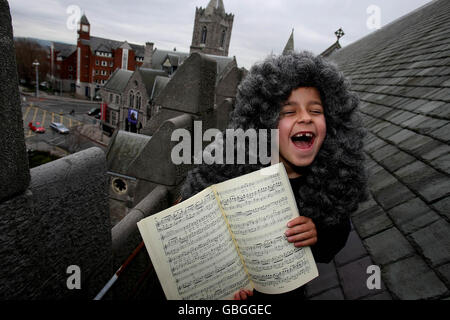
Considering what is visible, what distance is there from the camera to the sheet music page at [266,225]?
1.33 metres

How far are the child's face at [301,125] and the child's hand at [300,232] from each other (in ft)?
1.29

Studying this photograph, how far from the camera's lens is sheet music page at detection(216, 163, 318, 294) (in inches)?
52.2

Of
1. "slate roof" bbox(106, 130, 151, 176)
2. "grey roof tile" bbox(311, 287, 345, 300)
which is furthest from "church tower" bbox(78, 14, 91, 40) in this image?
"grey roof tile" bbox(311, 287, 345, 300)

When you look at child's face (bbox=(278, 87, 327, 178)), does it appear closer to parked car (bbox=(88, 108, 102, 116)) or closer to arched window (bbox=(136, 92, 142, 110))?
arched window (bbox=(136, 92, 142, 110))

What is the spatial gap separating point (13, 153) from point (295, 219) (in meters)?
1.24

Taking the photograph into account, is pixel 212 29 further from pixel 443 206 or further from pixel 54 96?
pixel 443 206

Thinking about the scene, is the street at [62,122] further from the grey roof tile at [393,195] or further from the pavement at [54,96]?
the grey roof tile at [393,195]

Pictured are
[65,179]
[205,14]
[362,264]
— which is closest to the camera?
[65,179]

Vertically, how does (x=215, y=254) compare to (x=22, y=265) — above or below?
below

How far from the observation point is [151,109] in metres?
28.9

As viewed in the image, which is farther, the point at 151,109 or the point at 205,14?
the point at 205,14

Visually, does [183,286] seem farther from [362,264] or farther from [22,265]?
[362,264]

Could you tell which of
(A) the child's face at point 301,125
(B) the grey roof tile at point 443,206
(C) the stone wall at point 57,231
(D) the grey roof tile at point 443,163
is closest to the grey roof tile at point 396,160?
(D) the grey roof tile at point 443,163
